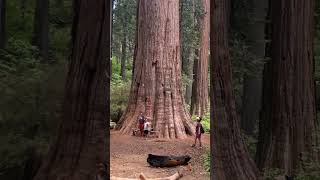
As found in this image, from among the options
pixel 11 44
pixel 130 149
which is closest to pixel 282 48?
pixel 11 44

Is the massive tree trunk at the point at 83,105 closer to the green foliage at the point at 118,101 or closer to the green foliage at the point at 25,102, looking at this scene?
the green foliage at the point at 25,102

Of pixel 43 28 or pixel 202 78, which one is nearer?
pixel 43 28

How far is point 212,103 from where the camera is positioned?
8.57 m

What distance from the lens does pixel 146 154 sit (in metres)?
15.3

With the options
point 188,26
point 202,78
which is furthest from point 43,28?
point 188,26

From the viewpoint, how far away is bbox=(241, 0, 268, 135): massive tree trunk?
1080 cm

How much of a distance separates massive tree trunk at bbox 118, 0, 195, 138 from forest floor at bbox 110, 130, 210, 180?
3.15 feet

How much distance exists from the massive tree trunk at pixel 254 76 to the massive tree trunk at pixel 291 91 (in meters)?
1.16

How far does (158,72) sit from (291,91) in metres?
10.4

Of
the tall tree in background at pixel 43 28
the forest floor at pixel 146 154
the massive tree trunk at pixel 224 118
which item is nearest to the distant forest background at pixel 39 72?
the tall tree in background at pixel 43 28

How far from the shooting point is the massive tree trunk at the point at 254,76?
10.8m

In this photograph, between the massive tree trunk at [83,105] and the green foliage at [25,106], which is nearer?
the massive tree trunk at [83,105]

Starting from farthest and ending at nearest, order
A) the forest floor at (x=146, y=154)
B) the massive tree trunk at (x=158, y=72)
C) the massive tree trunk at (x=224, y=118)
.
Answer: the massive tree trunk at (x=158, y=72), the forest floor at (x=146, y=154), the massive tree trunk at (x=224, y=118)

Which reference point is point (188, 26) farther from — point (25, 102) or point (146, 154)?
point (25, 102)
